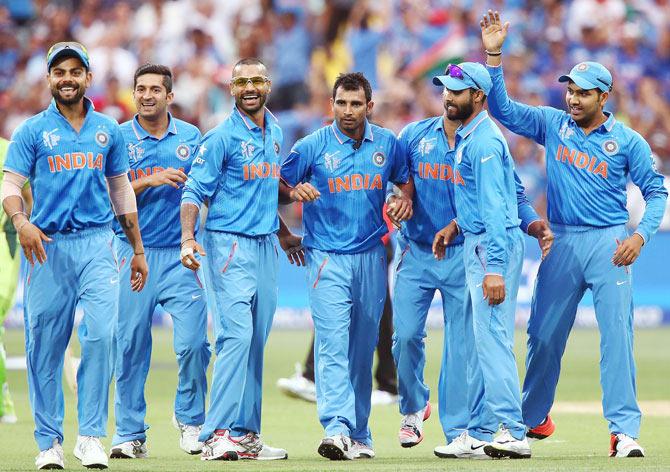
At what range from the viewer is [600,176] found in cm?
900

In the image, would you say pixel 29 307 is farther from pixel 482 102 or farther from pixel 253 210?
pixel 482 102

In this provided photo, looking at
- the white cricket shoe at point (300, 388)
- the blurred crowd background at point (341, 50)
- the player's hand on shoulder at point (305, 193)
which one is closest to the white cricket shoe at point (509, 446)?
the player's hand on shoulder at point (305, 193)

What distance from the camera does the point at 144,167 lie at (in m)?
9.60

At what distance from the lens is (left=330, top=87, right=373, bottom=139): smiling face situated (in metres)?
9.03

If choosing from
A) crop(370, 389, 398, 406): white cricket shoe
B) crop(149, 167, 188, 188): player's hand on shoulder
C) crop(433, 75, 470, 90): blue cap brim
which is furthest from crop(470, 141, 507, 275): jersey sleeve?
crop(370, 389, 398, 406): white cricket shoe

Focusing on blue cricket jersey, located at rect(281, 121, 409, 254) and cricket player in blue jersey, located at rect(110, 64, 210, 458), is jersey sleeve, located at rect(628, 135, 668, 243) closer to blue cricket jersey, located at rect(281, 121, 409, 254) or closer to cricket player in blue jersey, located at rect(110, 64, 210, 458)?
blue cricket jersey, located at rect(281, 121, 409, 254)

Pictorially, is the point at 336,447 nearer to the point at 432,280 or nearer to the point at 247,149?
the point at 432,280

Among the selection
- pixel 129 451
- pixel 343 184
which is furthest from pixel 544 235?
pixel 129 451

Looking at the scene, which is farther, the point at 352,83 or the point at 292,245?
the point at 292,245

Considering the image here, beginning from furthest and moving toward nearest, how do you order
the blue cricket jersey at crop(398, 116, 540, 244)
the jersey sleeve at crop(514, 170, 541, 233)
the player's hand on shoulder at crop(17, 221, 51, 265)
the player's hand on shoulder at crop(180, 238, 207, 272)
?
the jersey sleeve at crop(514, 170, 541, 233) < the blue cricket jersey at crop(398, 116, 540, 244) < the player's hand on shoulder at crop(180, 238, 207, 272) < the player's hand on shoulder at crop(17, 221, 51, 265)

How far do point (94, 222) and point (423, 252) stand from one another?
2294mm

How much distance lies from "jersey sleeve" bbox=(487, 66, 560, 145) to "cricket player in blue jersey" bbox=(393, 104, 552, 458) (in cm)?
34

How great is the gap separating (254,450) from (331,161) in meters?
1.98

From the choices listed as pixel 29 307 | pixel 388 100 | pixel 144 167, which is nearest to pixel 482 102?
pixel 144 167
